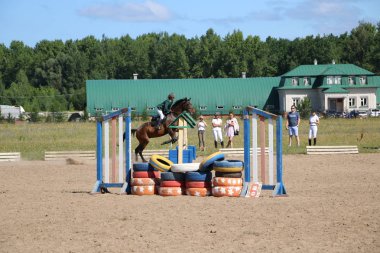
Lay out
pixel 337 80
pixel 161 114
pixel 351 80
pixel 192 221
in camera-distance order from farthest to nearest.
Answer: pixel 351 80
pixel 337 80
pixel 161 114
pixel 192 221

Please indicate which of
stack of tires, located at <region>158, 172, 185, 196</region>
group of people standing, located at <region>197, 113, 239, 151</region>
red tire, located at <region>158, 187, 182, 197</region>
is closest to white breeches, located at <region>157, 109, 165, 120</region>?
group of people standing, located at <region>197, 113, 239, 151</region>

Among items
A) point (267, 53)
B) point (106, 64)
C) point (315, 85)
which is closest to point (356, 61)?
point (267, 53)

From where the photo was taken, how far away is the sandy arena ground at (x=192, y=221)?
1040cm

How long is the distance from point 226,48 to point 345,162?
92146 millimetres

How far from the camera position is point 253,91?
88.1m

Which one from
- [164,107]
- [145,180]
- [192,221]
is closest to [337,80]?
[164,107]

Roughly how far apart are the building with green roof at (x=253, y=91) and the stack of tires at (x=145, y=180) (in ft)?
211

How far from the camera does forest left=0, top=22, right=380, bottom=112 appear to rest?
114 m

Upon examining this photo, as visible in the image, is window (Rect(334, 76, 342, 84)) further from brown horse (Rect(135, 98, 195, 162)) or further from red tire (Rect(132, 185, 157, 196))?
red tire (Rect(132, 185, 157, 196))

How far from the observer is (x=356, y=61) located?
11862 cm

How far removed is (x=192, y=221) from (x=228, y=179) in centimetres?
333

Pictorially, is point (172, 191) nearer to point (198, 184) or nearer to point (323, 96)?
point (198, 184)

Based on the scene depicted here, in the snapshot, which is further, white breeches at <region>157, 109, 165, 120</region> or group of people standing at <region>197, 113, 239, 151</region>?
group of people standing at <region>197, 113, 239, 151</region>

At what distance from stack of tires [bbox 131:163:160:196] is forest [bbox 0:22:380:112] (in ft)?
295
